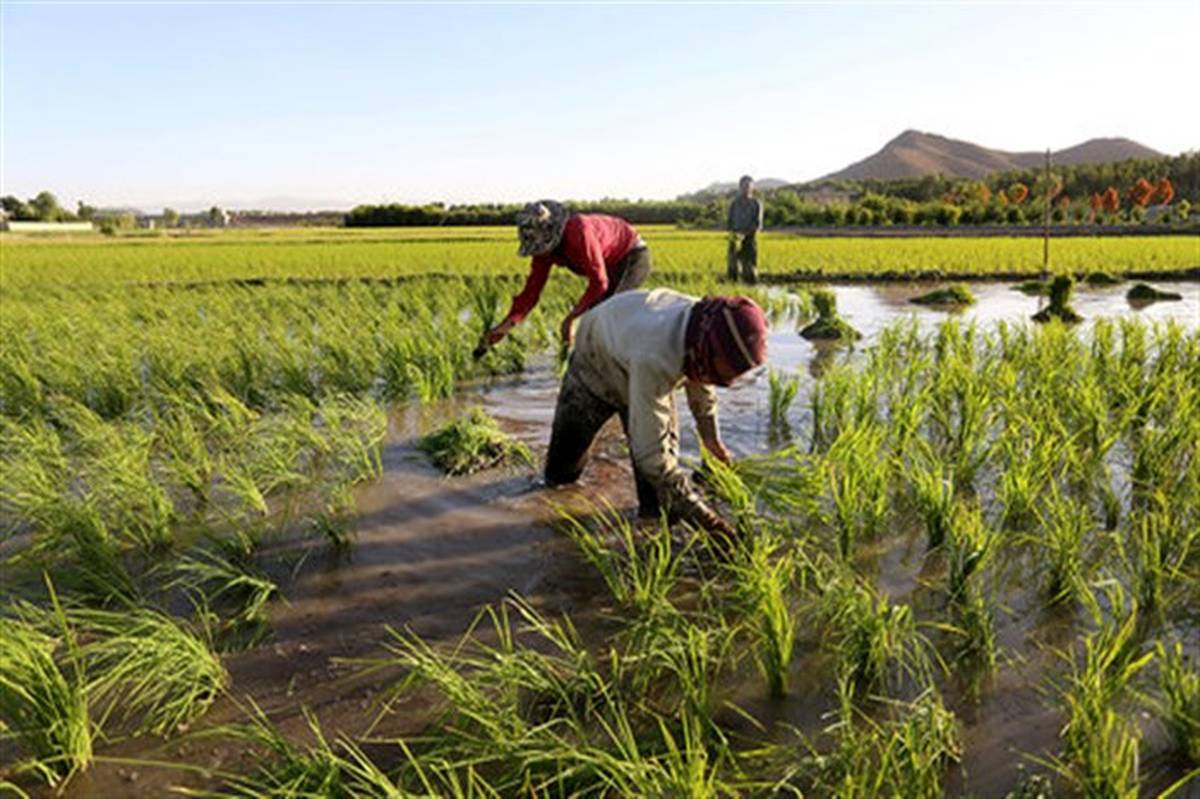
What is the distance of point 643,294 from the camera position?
116 inches

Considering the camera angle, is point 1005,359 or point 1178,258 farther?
point 1178,258

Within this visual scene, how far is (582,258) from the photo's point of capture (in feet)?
12.1

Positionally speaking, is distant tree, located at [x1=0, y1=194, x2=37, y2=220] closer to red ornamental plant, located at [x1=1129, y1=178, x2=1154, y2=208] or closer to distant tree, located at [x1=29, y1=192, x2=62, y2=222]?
distant tree, located at [x1=29, y1=192, x2=62, y2=222]

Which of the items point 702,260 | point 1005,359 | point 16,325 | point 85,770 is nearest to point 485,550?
point 85,770

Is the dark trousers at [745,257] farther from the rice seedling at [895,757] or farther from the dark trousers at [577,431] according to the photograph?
the rice seedling at [895,757]

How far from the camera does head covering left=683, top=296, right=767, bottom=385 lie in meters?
2.36

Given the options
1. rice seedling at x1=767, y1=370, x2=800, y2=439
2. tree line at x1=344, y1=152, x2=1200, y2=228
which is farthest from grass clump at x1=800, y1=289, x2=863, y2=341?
tree line at x1=344, y1=152, x2=1200, y2=228

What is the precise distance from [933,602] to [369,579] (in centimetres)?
187

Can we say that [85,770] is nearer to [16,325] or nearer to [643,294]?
[643,294]

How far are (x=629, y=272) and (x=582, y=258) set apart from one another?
617 mm

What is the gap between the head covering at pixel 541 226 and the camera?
3.59 metres

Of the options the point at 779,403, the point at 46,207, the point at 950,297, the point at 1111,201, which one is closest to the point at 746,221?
the point at 950,297

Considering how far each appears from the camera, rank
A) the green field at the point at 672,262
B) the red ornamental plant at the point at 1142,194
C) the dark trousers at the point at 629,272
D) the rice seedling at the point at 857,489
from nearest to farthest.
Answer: the rice seedling at the point at 857,489 → the dark trousers at the point at 629,272 → the green field at the point at 672,262 → the red ornamental plant at the point at 1142,194

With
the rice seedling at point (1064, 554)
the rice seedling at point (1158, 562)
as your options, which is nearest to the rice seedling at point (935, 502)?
the rice seedling at point (1064, 554)
